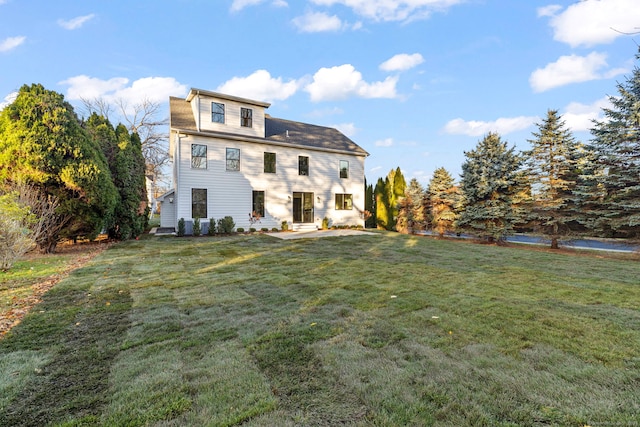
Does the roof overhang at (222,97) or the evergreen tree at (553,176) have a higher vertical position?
the roof overhang at (222,97)

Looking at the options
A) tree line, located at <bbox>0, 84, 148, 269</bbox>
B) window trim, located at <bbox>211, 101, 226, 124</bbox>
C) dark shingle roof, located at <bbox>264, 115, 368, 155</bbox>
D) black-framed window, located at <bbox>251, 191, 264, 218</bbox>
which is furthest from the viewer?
dark shingle roof, located at <bbox>264, 115, 368, 155</bbox>

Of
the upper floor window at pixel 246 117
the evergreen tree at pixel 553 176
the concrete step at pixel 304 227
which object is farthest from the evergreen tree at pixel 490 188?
the upper floor window at pixel 246 117

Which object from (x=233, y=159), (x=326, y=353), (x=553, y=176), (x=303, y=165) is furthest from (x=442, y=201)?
(x=326, y=353)

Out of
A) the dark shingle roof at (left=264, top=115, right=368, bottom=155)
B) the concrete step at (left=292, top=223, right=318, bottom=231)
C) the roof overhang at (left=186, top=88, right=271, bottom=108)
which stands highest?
the roof overhang at (left=186, top=88, right=271, bottom=108)

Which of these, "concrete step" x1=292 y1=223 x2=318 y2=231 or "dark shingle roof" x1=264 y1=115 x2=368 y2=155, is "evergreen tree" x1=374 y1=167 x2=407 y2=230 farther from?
"concrete step" x1=292 y1=223 x2=318 y2=231

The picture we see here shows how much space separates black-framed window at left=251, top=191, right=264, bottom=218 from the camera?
15719 millimetres

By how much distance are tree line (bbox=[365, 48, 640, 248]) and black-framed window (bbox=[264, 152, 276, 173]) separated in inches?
333

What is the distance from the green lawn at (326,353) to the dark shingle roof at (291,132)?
11435 mm

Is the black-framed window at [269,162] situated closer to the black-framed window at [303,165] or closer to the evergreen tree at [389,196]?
the black-framed window at [303,165]

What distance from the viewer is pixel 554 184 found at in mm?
10531

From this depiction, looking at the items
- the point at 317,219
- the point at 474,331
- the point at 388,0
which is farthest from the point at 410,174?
the point at 474,331

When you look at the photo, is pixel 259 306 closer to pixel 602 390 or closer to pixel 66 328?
pixel 66 328

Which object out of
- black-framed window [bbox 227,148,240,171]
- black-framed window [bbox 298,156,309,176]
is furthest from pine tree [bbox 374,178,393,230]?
black-framed window [bbox 227,148,240,171]

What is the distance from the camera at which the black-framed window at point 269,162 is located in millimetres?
16048
